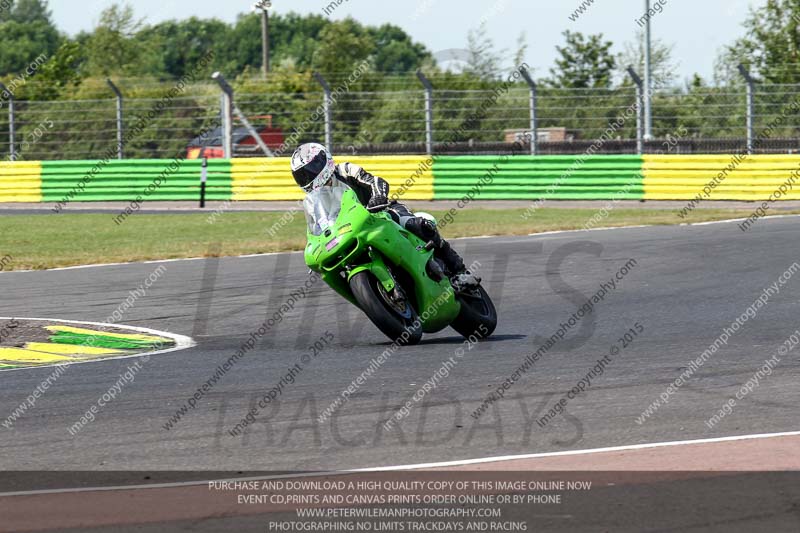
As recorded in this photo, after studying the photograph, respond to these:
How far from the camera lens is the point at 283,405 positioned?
7602 mm

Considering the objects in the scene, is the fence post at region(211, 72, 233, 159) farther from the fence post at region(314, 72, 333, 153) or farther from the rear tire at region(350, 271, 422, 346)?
the rear tire at region(350, 271, 422, 346)

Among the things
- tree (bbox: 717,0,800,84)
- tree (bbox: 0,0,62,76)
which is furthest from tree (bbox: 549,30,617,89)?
tree (bbox: 0,0,62,76)

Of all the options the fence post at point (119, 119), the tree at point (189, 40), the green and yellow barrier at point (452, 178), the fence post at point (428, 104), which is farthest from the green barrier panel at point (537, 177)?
the tree at point (189, 40)

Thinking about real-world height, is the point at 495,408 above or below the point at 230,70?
below

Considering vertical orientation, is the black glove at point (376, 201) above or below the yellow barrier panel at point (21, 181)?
above

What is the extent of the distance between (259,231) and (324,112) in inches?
305

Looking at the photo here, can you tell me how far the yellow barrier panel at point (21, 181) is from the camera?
3038 cm

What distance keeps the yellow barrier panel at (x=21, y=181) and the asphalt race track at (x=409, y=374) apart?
50.6ft

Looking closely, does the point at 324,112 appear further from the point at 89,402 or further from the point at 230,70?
the point at 230,70

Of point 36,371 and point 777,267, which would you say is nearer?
point 36,371

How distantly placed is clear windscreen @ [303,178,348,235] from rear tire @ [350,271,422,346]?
0.55 metres

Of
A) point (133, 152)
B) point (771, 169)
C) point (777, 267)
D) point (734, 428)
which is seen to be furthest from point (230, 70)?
point (734, 428)

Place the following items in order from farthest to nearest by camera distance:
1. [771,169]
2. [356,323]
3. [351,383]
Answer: [771,169] → [356,323] → [351,383]

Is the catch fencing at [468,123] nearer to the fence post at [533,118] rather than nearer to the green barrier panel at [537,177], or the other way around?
the fence post at [533,118]
